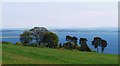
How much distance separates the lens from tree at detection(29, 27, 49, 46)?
5288cm

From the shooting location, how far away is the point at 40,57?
2488 cm

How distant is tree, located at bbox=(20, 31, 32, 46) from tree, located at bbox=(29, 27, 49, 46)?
2.69ft

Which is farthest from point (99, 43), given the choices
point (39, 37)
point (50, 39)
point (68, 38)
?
point (39, 37)

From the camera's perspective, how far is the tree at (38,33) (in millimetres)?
52875

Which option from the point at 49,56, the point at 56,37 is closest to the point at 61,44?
the point at 56,37

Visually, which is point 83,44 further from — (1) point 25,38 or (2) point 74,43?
(1) point 25,38

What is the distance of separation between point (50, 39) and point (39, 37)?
2.94m

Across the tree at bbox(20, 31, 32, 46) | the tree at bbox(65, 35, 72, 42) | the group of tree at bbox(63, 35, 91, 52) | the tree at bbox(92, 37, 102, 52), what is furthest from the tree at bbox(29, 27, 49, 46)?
the tree at bbox(92, 37, 102, 52)

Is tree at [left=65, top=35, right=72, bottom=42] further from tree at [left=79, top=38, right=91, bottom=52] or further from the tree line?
tree at [left=79, top=38, right=91, bottom=52]

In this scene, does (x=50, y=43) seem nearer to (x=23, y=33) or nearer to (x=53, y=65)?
(x=23, y=33)

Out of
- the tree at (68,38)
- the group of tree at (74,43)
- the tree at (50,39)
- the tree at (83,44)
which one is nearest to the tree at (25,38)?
the tree at (50,39)

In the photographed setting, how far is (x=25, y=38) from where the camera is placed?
52.8 meters

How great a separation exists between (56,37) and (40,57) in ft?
88.4

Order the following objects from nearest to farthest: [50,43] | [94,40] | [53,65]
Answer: [53,65] < [50,43] < [94,40]
